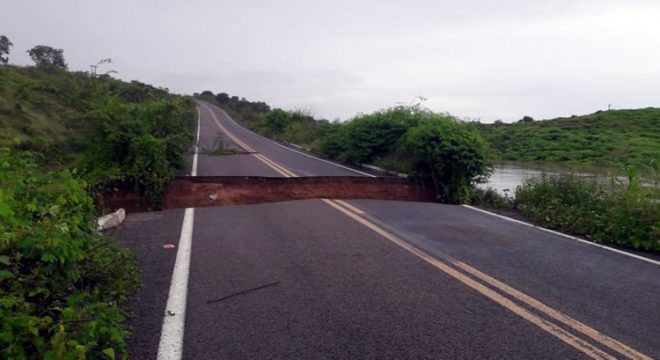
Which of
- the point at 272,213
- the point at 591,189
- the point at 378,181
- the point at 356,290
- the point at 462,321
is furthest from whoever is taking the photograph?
the point at 378,181

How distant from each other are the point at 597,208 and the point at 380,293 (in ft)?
23.0

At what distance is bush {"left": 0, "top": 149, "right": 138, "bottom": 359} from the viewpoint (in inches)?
120

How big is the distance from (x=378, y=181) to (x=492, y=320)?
9.30 metres

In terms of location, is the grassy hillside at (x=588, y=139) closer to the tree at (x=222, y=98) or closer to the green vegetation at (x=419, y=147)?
the green vegetation at (x=419, y=147)

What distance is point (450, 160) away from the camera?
13.3 meters

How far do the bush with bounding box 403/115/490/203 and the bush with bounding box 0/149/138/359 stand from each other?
9032mm

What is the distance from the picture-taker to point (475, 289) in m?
5.42

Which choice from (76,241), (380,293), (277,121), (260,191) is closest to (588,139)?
(277,121)

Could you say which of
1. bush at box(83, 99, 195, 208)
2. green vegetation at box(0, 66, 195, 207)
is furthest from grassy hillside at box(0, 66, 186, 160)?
bush at box(83, 99, 195, 208)

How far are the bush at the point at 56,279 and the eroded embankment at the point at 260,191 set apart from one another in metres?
4.58

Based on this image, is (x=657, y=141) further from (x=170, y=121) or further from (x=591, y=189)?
(x=170, y=121)

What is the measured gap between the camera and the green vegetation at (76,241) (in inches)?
125

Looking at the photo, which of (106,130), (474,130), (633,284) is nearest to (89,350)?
(633,284)

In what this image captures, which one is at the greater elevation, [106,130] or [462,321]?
[106,130]
